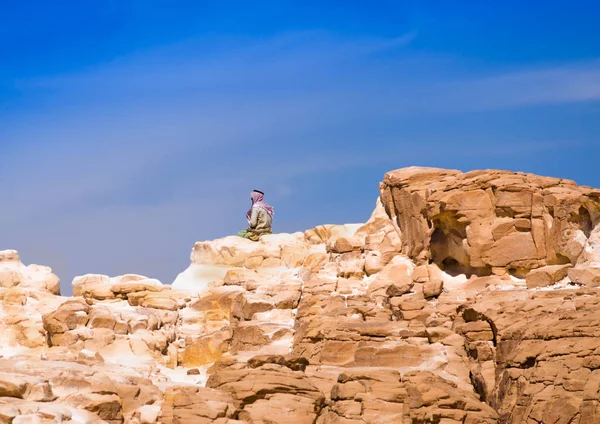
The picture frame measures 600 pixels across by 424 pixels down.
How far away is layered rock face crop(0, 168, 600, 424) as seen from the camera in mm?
44156

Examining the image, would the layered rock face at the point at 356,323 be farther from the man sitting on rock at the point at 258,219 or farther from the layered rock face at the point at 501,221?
the man sitting on rock at the point at 258,219

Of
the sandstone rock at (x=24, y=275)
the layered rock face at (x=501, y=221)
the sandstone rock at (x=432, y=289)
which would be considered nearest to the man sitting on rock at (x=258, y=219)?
the sandstone rock at (x=24, y=275)

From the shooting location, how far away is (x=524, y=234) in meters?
53.4

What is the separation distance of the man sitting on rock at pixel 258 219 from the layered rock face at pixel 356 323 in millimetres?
850

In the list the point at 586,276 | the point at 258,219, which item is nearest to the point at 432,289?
the point at 586,276

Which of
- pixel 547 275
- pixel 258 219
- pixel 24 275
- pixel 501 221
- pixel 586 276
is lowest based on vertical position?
pixel 586 276

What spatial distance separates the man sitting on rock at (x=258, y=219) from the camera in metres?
62.3

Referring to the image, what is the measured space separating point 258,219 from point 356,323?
12886 millimetres

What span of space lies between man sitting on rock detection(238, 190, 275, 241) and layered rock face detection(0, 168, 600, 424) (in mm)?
850

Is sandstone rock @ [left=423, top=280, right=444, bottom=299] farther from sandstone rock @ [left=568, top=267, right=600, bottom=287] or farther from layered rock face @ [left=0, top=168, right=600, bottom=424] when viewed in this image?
sandstone rock @ [left=568, top=267, right=600, bottom=287]

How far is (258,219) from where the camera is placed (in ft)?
206

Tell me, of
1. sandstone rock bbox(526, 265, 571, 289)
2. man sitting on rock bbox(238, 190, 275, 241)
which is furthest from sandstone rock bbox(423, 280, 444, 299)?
man sitting on rock bbox(238, 190, 275, 241)

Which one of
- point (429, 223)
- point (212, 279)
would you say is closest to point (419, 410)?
point (429, 223)

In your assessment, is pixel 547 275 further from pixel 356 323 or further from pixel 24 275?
pixel 24 275
